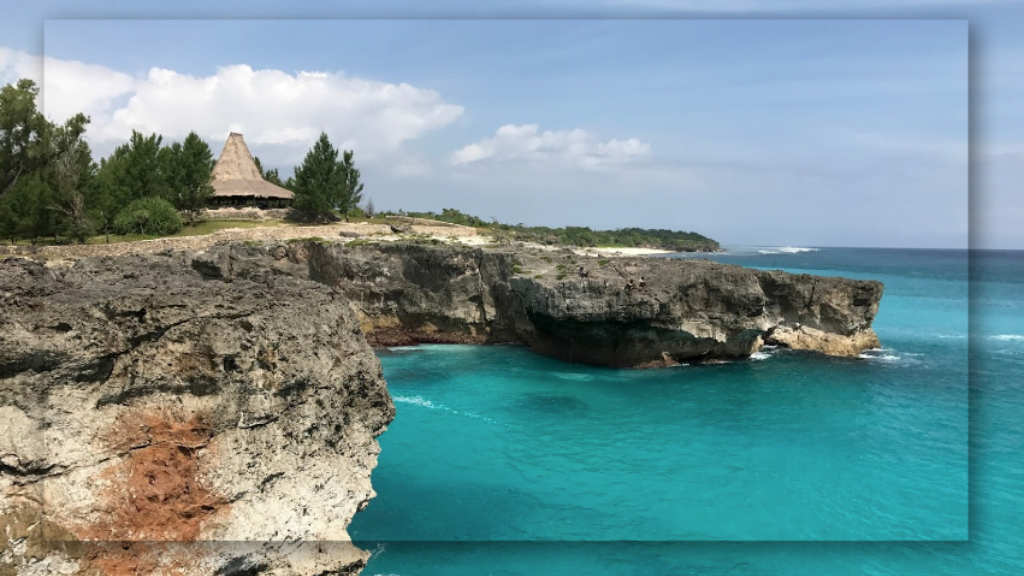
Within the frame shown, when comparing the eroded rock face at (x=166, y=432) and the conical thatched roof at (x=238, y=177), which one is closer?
the eroded rock face at (x=166, y=432)

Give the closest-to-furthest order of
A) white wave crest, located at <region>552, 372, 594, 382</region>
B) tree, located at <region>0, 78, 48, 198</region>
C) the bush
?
tree, located at <region>0, 78, 48, 198</region> < white wave crest, located at <region>552, 372, 594, 382</region> < the bush

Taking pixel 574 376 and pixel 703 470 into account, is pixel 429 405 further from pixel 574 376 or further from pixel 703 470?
pixel 703 470

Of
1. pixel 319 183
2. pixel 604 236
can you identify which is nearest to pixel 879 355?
pixel 319 183

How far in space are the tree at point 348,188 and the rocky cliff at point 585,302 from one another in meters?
12.2

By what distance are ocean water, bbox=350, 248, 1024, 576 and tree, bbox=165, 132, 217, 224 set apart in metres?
22.8

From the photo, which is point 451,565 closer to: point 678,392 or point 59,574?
point 59,574

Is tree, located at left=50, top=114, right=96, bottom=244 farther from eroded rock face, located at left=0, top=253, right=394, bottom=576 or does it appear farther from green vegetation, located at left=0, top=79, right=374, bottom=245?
eroded rock face, located at left=0, top=253, right=394, bottom=576

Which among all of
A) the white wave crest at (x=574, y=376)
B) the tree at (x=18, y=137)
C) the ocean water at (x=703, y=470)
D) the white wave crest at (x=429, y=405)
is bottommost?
the ocean water at (x=703, y=470)

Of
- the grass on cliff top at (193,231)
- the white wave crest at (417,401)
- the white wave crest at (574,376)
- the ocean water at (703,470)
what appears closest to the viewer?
the ocean water at (703,470)

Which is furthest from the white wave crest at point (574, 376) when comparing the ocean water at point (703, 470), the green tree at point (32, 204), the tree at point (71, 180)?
the green tree at point (32, 204)

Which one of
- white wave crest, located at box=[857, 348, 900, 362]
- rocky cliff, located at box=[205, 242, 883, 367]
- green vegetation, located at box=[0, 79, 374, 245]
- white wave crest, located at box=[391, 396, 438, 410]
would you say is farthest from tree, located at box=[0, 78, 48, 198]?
white wave crest, located at box=[857, 348, 900, 362]

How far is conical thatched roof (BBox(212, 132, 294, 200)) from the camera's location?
42.0m

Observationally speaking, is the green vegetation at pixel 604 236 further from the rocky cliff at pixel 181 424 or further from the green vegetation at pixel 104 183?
the rocky cliff at pixel 181 424

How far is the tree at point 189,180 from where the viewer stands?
38.8 m
